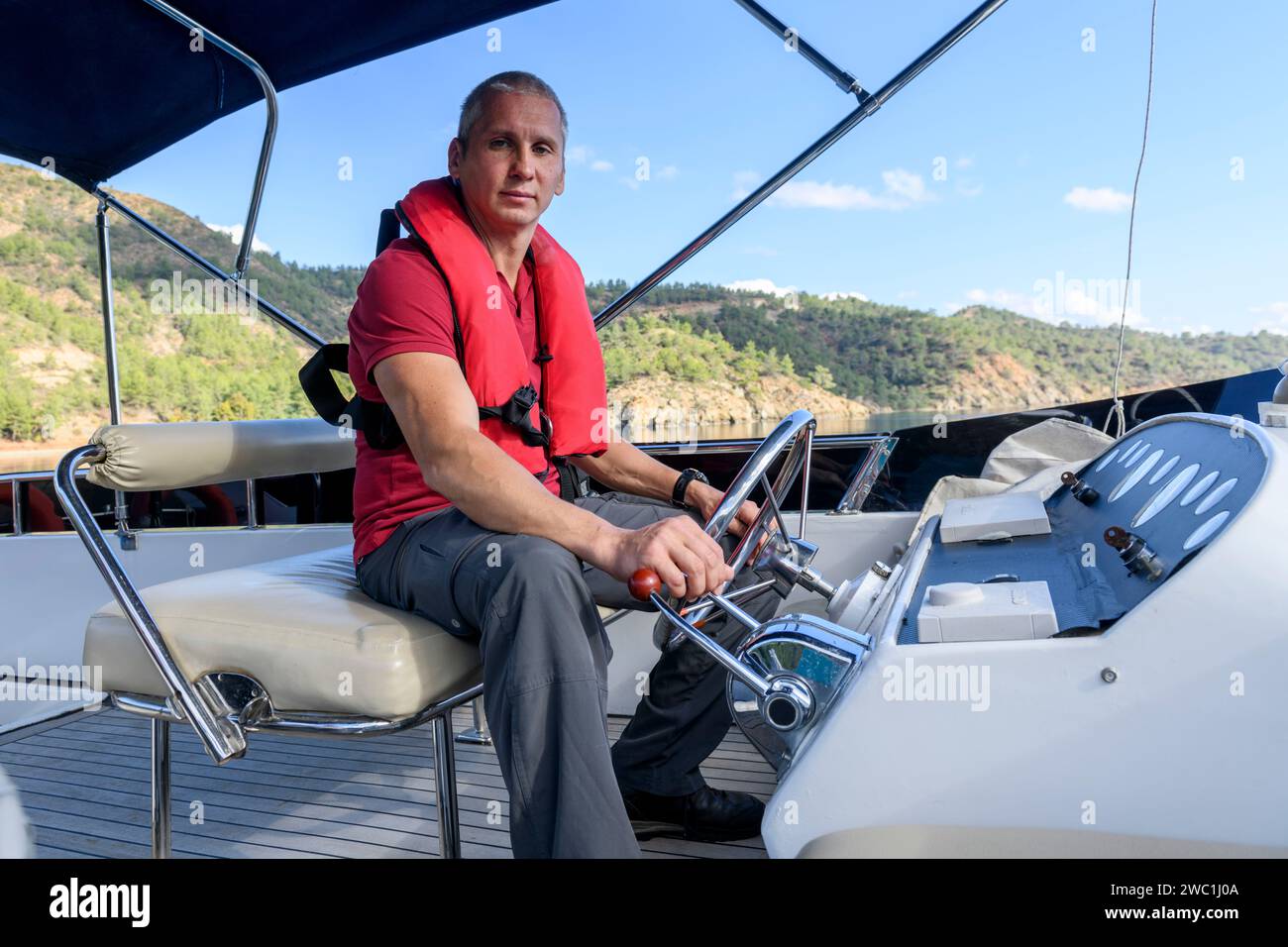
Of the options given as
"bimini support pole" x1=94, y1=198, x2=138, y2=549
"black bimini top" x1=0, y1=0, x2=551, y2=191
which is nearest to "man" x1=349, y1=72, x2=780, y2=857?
"black bimini top" x1=0, y1=0, x2=551, y2=191

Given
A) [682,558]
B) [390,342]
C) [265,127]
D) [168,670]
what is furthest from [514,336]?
[265,127]

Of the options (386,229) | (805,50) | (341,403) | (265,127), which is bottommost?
(341,403)

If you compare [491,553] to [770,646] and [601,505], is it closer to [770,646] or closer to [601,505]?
[770,646]

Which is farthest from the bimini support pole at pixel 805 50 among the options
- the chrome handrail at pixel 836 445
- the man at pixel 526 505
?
the chrome handrail at pixel 836 445

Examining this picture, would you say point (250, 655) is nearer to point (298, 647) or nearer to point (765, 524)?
point (298, 647)

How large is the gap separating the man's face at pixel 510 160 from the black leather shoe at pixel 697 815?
3.57 ft

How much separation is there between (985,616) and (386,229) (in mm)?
1247

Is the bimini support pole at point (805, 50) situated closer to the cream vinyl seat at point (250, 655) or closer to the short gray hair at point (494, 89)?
the short gray hair at point (494, 89)

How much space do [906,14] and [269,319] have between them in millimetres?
1709

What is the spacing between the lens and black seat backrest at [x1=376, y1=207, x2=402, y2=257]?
1739 mm

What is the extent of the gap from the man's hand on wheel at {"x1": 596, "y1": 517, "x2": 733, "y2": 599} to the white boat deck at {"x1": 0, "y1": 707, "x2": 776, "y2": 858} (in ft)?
2.55

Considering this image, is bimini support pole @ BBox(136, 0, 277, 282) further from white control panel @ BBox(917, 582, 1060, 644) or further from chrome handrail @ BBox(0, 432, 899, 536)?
white control panel @ BBox(917, 582, 1060, 644)

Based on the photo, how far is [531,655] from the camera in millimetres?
1205

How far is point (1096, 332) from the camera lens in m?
2.59
